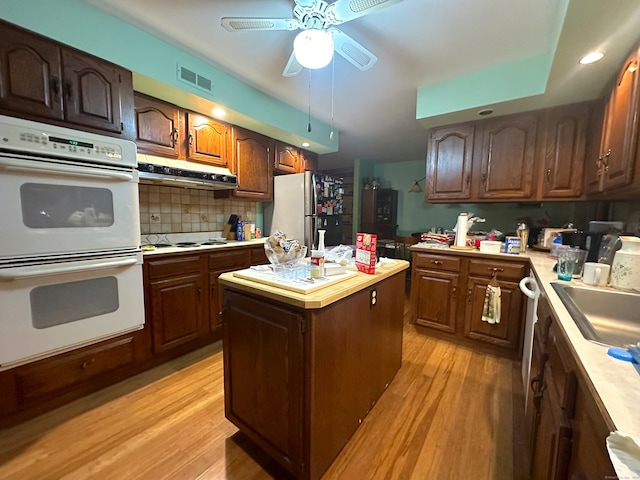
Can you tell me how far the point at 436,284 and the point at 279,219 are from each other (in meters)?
1.91

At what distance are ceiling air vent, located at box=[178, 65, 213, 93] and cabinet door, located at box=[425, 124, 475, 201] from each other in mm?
2231

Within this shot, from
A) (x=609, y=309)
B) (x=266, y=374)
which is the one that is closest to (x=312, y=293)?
(x=266, y=374)

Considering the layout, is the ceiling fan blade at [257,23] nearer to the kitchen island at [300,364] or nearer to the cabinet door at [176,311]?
the kitchen island at [300,364]

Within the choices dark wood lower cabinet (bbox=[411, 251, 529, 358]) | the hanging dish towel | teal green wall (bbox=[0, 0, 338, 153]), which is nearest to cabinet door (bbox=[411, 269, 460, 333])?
dark wood lower cabinet (bbox=[411, 251, 529, 358])

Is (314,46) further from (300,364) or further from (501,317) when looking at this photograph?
(501,317)

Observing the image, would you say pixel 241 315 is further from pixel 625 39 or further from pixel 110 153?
pixel 625 39

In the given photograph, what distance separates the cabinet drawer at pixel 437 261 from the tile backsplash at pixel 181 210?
214cm

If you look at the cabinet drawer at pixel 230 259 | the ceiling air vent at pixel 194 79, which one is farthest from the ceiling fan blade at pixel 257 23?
the cabinet drawer at pixel 230 259

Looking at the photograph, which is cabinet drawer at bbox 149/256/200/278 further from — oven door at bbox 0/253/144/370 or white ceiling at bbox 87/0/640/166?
white ceiling at bbox 87/0/640/166

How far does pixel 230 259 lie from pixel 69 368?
1273 mm

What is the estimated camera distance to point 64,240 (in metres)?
1.48

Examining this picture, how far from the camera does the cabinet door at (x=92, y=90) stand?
153cm

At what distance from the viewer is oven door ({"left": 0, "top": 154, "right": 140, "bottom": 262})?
4.34 feet

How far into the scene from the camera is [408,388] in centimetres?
184
